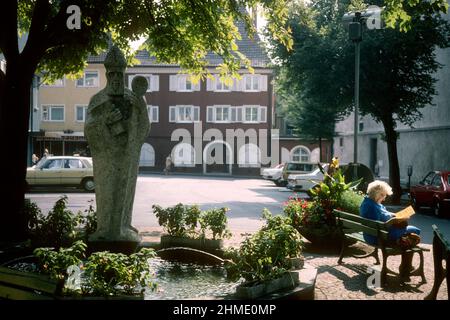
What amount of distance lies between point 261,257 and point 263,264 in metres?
0.08

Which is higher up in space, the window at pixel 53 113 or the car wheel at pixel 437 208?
the window at pixel 53 113

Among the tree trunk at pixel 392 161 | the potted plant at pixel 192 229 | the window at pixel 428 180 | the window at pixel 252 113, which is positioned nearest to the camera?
the potted plant at pixel 192 229

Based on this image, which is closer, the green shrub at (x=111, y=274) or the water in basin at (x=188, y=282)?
the green shrub at (x=111, y=274)

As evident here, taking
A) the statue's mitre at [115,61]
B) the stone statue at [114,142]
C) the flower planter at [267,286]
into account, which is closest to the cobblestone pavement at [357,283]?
the flower planter at [267,286]

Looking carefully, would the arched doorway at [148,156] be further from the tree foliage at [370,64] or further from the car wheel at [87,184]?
the tree foliage at [370,64]

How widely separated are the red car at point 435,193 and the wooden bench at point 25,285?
55.9 ft

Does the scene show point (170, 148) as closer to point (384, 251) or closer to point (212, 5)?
point (212, 5)

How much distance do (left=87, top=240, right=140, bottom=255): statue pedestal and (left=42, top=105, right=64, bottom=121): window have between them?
1958 inches

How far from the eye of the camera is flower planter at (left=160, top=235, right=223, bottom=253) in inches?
333

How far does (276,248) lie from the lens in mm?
5902

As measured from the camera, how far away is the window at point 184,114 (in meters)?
57.4

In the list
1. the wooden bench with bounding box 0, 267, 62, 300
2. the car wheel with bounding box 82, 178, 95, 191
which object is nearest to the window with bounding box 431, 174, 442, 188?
the car wheel with bounding box 82, 178, 95, 191
